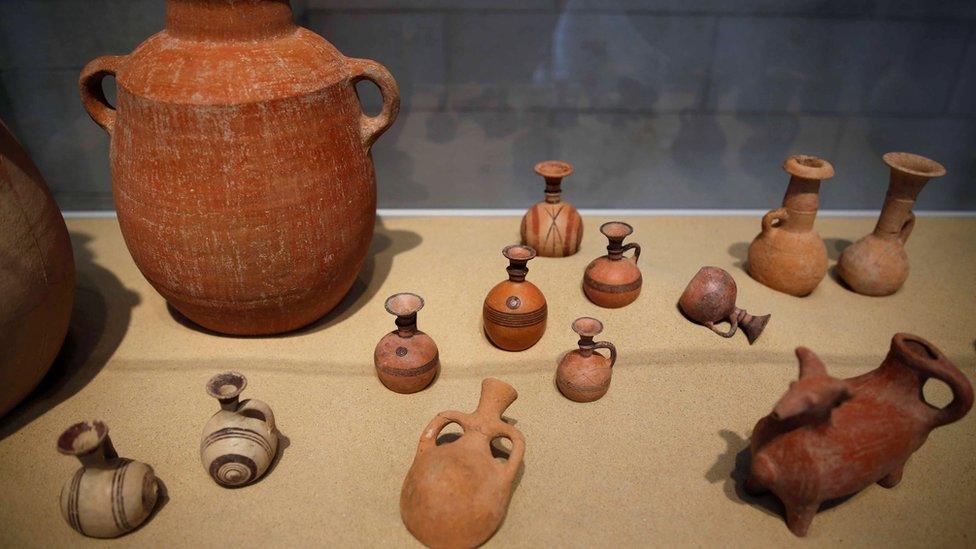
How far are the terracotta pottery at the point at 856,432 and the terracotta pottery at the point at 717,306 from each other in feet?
3.18

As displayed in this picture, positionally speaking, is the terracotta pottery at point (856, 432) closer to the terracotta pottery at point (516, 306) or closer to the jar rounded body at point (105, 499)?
the terracotta pottery at point (516, 306)

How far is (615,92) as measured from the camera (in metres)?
4.15

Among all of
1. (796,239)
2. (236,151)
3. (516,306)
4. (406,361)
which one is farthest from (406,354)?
(796,239)

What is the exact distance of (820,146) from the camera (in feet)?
14.3

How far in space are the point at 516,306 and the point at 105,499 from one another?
64.0 inches

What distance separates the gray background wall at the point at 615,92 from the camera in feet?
12.7

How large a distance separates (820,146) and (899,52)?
2.35 feet

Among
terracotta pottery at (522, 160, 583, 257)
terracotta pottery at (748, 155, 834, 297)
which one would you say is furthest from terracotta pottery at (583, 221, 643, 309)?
terracotta pottery at (748, 155, 834, 297)

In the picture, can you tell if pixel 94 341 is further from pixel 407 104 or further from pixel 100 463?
pixel 407 104

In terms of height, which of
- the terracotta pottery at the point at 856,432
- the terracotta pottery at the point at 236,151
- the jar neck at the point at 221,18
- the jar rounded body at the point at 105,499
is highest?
the jar neck at the point at 221,18

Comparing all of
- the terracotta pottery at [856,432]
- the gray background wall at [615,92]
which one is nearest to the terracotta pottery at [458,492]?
the terracotta pottery at [856,432]

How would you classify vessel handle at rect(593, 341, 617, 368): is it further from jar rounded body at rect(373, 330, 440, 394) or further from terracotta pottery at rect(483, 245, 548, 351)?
A: jar rounded body at rect(373, 330, 440, 394)

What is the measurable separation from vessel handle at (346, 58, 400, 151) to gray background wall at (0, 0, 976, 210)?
1.36m

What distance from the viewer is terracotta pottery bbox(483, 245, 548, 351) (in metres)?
2.71
